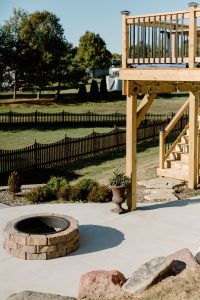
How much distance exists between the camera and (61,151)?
18.7 meters

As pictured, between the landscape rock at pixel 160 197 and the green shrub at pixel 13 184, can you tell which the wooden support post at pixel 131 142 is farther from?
the green shrub at pixel 13 184

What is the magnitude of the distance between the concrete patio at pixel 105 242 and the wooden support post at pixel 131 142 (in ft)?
1.36

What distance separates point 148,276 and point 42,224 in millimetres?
3379

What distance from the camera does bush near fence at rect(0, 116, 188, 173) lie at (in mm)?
16597

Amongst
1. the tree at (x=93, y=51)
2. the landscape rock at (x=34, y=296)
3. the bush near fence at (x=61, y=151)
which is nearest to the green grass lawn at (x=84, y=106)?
the bush near fence at (x=61, y=151)

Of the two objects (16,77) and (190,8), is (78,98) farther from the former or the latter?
(190,8)

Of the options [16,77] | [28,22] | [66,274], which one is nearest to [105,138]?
[66,274]

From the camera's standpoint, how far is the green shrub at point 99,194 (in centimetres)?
1188

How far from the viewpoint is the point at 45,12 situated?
6662cm

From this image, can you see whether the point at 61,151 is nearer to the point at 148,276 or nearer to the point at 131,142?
the point at 131,142

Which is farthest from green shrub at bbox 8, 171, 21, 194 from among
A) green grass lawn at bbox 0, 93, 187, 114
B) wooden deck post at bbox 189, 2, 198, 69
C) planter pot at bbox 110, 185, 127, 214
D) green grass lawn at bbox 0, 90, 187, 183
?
green grass lawn at bbox 0, 93, 187, 114

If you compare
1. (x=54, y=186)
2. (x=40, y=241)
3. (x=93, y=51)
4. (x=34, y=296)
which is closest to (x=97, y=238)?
(x=40, y=241)

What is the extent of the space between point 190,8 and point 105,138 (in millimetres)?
12004

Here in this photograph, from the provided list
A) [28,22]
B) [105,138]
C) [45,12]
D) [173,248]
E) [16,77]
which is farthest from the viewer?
[45,12]
